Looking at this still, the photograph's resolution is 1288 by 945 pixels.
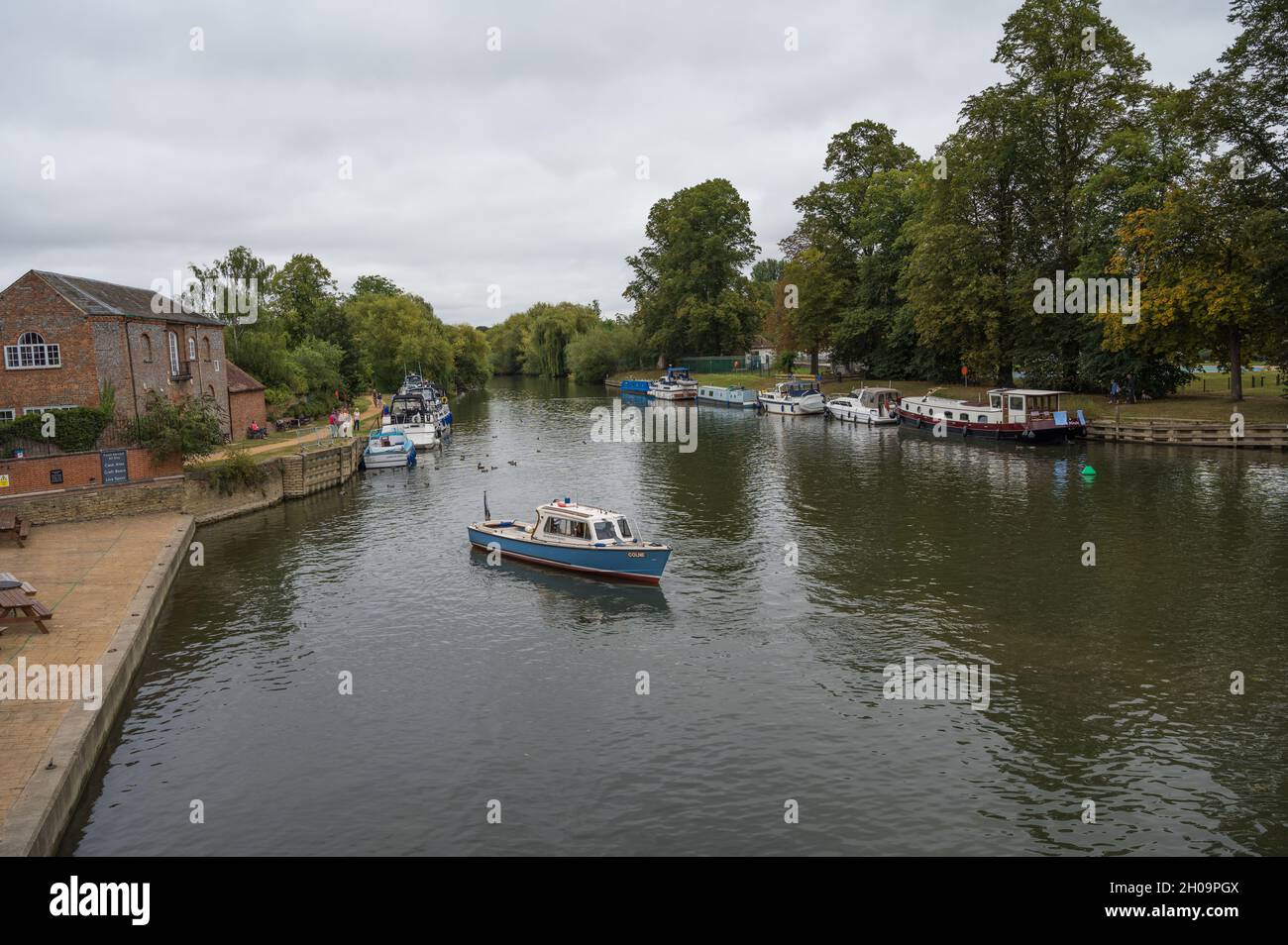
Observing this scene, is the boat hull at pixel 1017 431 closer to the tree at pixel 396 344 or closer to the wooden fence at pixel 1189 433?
the wooden fence at pixel 1189 433

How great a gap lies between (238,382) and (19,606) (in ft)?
129

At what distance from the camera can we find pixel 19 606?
22734mm

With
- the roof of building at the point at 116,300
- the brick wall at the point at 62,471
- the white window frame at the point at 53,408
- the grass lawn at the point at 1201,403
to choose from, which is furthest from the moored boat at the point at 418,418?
the grass lawn at the point at 1201,403

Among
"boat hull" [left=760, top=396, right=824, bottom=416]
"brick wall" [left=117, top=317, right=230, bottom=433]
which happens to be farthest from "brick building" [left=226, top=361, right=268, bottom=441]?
"boat hull" [left=760, top=396, right=824, bottom=416]

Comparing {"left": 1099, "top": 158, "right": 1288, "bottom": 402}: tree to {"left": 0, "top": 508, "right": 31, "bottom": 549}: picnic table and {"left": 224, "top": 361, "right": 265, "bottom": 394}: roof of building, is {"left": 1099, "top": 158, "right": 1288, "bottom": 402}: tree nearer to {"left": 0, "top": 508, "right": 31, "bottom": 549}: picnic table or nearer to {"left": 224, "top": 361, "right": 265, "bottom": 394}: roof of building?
{"left": 224, "top": 361, "right": 265, "bottom": 394}: roof of building

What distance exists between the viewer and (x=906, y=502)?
42.8 meters

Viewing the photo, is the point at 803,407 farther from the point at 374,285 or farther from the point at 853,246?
the point at 374,285

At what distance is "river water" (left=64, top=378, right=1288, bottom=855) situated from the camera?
16000mm

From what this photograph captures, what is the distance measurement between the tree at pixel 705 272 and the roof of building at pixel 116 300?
244 feet

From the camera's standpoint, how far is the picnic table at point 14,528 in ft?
108

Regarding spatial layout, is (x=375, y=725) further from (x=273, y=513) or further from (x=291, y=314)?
(x=291, y=314)

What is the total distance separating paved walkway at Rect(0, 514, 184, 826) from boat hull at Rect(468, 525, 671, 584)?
1274 centimetres

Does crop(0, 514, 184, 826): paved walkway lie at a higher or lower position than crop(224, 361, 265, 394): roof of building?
lower
